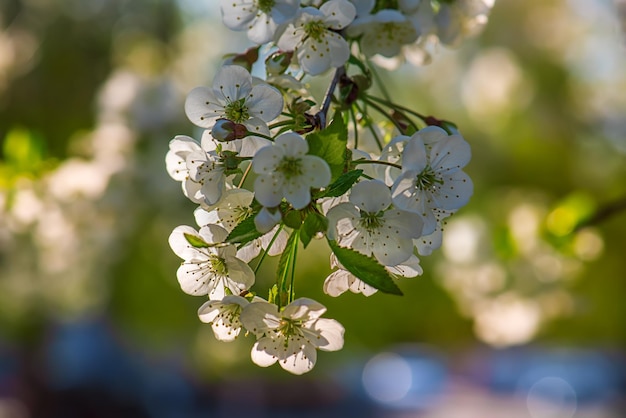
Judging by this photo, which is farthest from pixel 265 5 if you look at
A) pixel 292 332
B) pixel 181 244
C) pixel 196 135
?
pixel 196 135

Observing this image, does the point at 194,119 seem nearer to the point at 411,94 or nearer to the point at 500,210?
the point at 500,210

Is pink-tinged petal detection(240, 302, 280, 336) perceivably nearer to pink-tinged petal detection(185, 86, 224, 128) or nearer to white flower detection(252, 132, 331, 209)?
white flower detection(252, 132, 331, 209)

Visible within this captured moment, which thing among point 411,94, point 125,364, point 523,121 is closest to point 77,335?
point 125,364

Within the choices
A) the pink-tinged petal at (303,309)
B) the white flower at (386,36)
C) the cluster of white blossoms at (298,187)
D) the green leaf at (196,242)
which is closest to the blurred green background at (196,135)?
the white flower at (386,36)

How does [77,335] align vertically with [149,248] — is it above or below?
above

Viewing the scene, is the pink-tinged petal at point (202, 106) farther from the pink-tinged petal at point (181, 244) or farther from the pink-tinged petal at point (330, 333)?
the pink-tinged petal at point (330, 333)

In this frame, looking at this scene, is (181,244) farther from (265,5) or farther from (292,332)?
(265,5)
